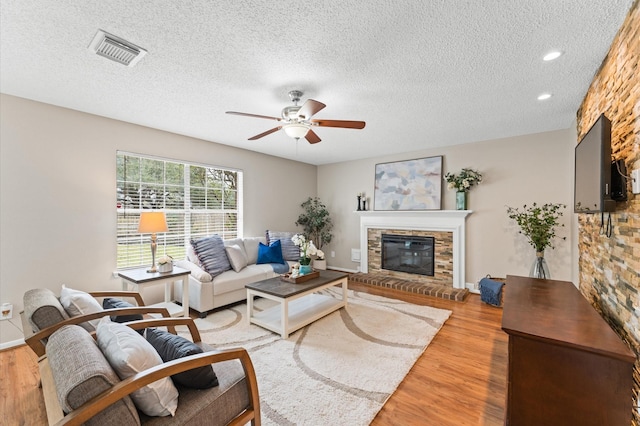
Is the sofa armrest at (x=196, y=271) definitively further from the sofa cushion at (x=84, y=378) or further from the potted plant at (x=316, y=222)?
the potted plant at (x=316, y=222)

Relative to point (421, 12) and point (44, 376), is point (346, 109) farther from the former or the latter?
point (44, 376)

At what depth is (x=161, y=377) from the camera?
45.1 inches

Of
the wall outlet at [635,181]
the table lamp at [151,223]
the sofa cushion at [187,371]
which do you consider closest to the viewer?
the sofa cushion at [187,371]

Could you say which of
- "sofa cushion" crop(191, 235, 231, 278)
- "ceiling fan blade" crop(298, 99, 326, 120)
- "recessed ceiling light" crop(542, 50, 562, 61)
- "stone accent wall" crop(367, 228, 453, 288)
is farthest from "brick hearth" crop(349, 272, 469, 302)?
"ceiling fan blade" crop(298, 99, 326, 120)

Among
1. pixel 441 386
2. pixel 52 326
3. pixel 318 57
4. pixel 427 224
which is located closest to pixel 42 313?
pixel 52 326

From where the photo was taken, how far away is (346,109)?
310 cm

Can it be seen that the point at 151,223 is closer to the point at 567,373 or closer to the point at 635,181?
the point at 567,373

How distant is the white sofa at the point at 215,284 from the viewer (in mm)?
3420

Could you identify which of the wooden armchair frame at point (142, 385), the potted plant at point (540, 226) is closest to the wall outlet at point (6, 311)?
the wooden armchair frame at point (142, 385)

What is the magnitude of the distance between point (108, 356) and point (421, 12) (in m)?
2.43

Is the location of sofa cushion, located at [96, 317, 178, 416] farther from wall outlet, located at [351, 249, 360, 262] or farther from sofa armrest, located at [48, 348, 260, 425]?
wall outlet, located at [351, 249, 360, 262]

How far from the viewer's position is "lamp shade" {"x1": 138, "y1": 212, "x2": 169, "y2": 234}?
3.15 metres

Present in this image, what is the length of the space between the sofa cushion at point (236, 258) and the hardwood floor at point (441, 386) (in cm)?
209

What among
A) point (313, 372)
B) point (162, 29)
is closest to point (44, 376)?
point (313, 372)
